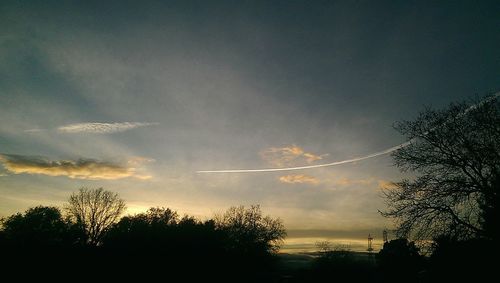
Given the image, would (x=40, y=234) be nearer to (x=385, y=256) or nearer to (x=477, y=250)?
(x=477, y=250)

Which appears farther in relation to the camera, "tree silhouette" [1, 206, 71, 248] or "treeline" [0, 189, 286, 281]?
"tree silhouette" [1, 206, 71, 248]

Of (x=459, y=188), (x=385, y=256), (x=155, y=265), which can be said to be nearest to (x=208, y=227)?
(x=155, y=265)

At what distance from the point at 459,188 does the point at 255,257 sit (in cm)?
5080

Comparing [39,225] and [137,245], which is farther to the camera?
[39,225]

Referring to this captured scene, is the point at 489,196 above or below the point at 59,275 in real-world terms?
above

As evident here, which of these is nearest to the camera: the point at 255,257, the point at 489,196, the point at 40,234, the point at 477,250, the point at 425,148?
the point at 489,196

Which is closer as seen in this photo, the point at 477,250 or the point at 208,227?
the point at 477,250

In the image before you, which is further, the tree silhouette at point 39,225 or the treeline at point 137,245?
the tree silhouette at point 39,225

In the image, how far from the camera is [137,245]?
3647 centimetres

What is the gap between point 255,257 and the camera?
59.9 meters

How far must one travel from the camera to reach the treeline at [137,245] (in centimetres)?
2634

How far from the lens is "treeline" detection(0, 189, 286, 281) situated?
86.4ft

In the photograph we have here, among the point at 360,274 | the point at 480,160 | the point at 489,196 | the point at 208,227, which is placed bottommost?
the point at 360,274

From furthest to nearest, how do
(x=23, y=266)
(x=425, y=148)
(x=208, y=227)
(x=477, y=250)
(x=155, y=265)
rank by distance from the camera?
(x=208, y=227) → (x=155, y=265) → (x=23, y=266) → (x=477, y=250) → (x=425, y=148)
